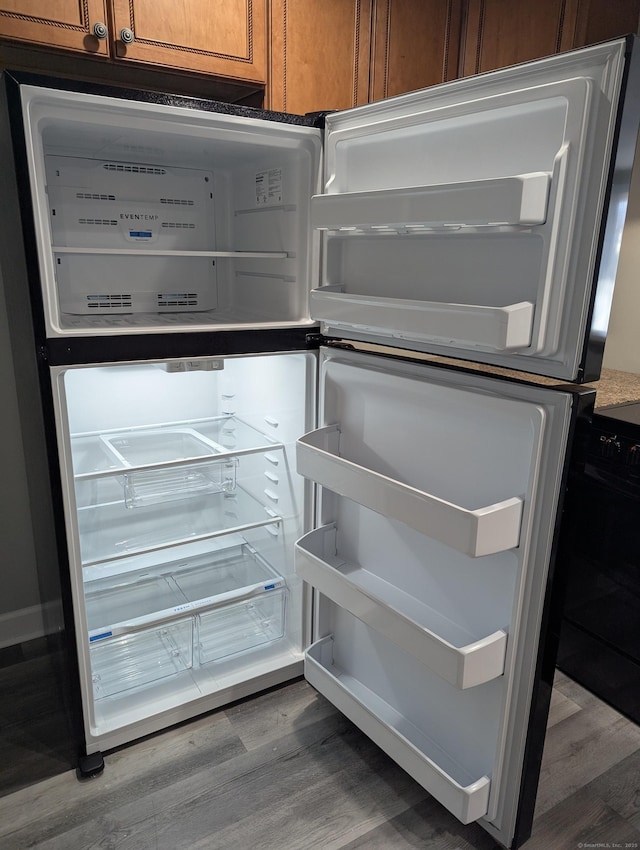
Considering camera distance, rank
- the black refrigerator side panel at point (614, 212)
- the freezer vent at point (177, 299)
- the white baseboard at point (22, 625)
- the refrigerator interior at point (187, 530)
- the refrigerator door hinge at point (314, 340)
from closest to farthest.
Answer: the black refrigerator side panel at point (614, 212) → the refrigerator door hinge at point (314, 340) → the refrigerator interior at point (187, 530) → the freezer vent at point (177, 299) → the white baseboard at point (22, 625)

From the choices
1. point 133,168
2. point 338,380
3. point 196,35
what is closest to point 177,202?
point 133,168

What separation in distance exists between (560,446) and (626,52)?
2.01 feet

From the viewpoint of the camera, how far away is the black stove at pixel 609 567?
1684mm

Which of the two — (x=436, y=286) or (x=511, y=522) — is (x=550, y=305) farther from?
(x=511, y=522)

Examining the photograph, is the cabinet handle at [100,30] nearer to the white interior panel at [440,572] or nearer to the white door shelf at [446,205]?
the white door shelf at [446,205]

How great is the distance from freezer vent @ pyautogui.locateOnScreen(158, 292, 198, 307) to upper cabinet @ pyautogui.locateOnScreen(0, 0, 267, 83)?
620 millimetres

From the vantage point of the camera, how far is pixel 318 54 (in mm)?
1674

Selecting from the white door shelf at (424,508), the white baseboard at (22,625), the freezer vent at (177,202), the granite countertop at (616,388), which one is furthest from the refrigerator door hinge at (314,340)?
the white baseboard at (22,625)

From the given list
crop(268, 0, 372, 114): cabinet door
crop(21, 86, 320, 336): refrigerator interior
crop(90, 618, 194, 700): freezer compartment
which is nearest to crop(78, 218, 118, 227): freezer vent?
crop(21, 86, 320, 336): refrigerator interior

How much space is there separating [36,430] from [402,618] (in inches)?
40.1

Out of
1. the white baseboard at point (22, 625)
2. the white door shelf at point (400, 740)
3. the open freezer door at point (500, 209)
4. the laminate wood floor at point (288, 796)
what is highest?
the open freezer door at point (500, 209)

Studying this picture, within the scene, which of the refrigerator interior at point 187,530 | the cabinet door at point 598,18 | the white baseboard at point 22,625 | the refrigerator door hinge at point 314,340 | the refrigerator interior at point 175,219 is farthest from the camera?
the white baseboard at point 22,625

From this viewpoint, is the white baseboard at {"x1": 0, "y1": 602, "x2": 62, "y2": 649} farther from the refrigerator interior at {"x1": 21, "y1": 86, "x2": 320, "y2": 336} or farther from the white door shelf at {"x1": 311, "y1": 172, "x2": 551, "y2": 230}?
the white door shelf at {"x1": 311, "y1": 172, "x2": 551, "y2": 230}

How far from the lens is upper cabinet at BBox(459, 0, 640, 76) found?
152cm
